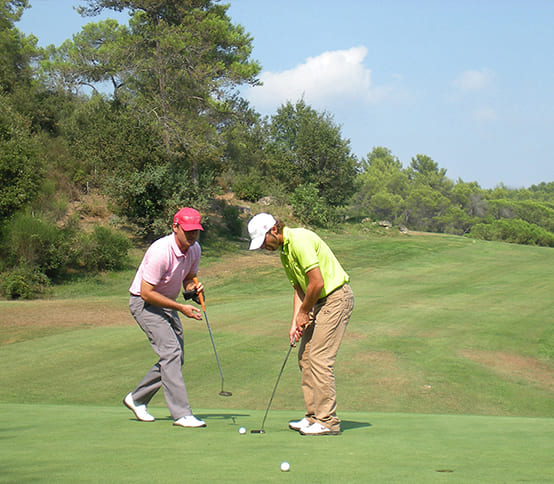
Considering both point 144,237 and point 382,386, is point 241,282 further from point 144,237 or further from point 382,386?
point 382,386

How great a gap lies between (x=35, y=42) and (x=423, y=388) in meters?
60.9

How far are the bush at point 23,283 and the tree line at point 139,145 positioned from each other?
0.18 feet

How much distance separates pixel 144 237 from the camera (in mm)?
35812

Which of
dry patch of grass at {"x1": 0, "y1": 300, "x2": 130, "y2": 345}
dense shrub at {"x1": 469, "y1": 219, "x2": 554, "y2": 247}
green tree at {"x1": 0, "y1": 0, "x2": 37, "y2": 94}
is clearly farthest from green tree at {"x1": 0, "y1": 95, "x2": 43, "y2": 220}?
dense shrub at {"x1": 469, "y1": 219, "x2": 554, "y2": 247}

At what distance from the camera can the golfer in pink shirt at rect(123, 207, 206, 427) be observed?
5977mm

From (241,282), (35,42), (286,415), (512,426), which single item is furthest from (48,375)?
(35,42)

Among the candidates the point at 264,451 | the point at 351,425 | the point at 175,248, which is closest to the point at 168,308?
the point at 175,248

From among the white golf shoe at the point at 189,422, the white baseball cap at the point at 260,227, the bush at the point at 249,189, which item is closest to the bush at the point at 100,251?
the bush at the point at 249,189

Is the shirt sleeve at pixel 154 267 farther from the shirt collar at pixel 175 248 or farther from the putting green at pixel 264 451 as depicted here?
the putting green at pixel 264 451

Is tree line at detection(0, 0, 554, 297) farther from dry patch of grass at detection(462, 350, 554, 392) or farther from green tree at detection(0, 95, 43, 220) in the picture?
dry patch of grass at detection(462, 350, 554, 392)

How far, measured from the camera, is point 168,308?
6172mm

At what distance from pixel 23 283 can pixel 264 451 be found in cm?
2237

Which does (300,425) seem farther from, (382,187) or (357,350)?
(382,187)

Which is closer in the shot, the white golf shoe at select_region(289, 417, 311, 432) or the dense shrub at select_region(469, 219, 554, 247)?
the white golf shoe at select_region(289, 417, 311, 432)
